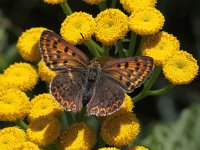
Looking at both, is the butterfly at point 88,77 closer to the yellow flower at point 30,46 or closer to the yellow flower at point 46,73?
the yellow flower at point 46,73

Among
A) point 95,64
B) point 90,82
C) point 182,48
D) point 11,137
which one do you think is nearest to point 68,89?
point 90,82

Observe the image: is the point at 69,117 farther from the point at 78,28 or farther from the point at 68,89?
the point at 78,28

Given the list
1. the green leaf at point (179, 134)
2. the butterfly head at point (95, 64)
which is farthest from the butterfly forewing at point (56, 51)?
the green leaf at point (179, 134)

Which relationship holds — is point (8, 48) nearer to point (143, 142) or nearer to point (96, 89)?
point (143, 142)

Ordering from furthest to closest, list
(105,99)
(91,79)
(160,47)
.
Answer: (160,47), (91,79), (105,99)

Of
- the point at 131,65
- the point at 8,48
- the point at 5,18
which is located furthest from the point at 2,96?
the point at 5,18

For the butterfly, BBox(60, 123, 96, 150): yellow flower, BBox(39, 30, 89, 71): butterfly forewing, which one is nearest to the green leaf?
BBox(60, 123, 96, 150): yellow flower
